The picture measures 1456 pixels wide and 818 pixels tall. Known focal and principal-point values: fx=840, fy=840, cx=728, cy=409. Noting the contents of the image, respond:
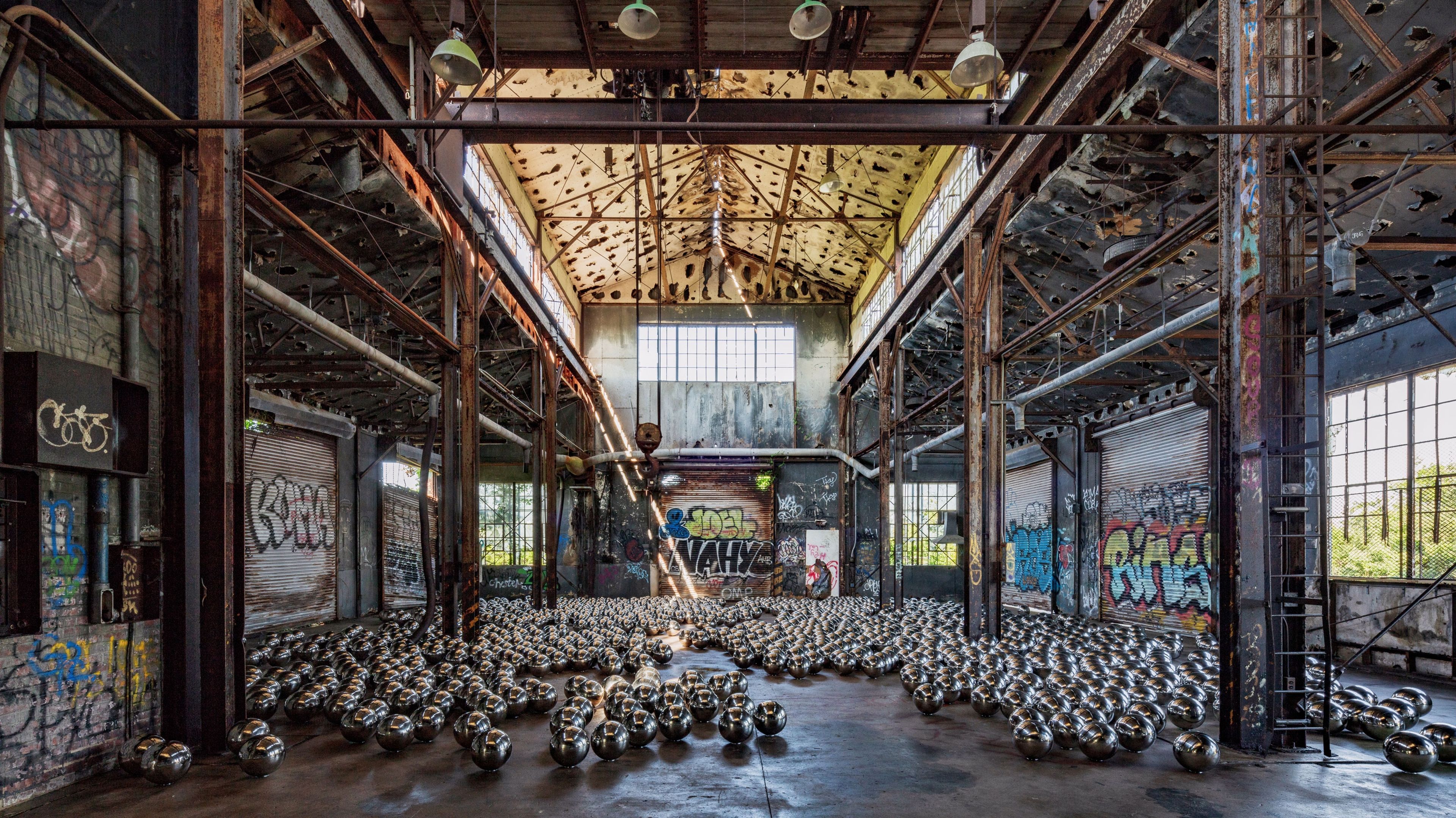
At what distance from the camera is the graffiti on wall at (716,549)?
2738 cm

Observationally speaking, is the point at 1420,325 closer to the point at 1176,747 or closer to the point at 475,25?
the point at 1176,747

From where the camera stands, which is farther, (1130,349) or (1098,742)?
(1130,349)

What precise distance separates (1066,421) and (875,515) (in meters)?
8.29

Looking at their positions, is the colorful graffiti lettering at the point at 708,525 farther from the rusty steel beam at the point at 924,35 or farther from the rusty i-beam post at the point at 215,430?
the rusty i-beam post at the point at 215,430

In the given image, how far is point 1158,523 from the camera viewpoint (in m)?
17.4

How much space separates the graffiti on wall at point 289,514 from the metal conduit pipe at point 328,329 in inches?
253

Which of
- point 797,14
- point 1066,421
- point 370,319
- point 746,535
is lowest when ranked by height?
point 746,535

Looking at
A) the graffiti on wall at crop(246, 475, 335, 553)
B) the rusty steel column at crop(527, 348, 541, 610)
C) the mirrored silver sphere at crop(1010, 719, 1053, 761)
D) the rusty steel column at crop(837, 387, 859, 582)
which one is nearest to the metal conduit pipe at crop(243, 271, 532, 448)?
the rusty steel column at crop(527, 348, 541, 610)

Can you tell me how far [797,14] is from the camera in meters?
7.83

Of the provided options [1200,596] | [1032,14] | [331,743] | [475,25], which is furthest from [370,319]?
[1200,596]

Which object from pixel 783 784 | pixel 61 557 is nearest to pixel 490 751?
pixel 783 784

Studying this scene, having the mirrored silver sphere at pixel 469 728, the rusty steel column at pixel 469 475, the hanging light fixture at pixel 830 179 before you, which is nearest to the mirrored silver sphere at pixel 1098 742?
the mirrored silver sphere at pixel 469 728

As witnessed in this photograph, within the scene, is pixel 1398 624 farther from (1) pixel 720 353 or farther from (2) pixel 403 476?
(2) pixel 403 476

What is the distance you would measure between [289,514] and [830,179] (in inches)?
540
